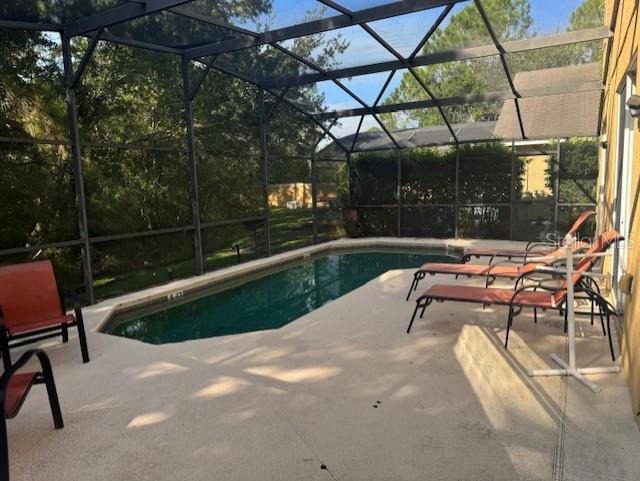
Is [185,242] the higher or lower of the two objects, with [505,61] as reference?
lower

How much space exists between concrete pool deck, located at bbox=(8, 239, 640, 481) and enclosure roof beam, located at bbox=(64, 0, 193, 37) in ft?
11.8

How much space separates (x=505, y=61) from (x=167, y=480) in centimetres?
784

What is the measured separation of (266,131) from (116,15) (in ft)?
15.9

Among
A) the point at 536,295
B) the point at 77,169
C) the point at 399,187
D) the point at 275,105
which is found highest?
the point at 275,105

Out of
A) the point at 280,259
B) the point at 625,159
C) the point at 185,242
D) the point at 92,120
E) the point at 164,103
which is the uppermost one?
the point at 164,103

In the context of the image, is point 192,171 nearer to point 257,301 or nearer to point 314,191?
point 257,301

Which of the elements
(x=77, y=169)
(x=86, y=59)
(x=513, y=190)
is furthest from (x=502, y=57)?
(x=77, y=169)

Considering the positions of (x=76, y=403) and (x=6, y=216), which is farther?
(x=6, y=216)

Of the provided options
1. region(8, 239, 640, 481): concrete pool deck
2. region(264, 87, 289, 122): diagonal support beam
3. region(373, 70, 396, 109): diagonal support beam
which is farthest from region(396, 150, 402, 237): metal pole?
region(8, 239, 640, 481): concrete pool deck

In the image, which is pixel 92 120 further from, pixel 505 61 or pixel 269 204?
pixel 505 61

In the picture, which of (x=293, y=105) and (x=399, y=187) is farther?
(x=399, y=187)

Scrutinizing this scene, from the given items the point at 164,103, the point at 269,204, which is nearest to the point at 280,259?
the point at 269,204

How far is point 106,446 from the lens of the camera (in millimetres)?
2553

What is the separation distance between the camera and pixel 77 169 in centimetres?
588
